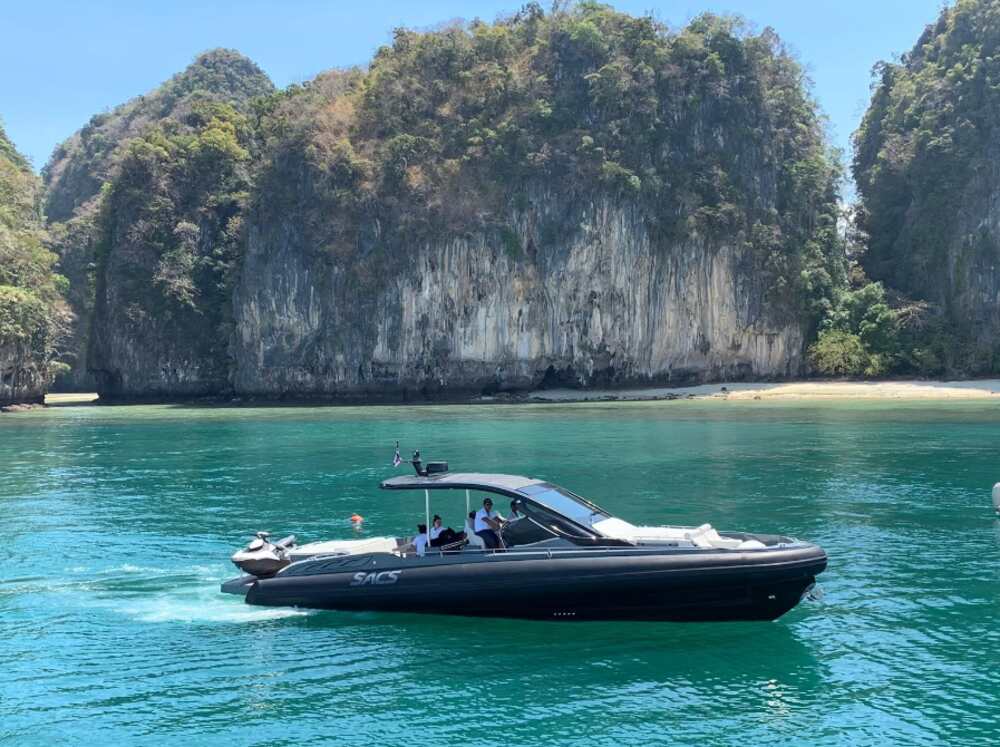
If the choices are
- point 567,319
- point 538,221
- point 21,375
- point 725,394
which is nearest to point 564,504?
point 725,394

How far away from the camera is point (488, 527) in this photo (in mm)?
13141

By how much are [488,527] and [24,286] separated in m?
60.7

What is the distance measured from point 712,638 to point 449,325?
172 ft

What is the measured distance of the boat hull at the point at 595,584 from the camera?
1212 centimetres

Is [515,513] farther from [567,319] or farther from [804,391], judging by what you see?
[567,319]

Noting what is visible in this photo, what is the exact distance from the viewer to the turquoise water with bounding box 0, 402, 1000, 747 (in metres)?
9.86

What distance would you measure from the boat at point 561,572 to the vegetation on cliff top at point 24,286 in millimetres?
53565

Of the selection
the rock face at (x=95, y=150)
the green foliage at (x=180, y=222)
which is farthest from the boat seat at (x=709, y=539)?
the rock face at (x=95, y=150)

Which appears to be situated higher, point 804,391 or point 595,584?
point 804,391

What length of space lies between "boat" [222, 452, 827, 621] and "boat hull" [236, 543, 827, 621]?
13 mm

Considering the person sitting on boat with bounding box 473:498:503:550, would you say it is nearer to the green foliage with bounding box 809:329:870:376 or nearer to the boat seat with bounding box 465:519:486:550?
the boat seat with bounding box 465:519:486:550

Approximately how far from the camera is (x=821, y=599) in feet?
44.7

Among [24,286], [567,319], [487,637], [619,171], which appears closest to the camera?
[487,637]

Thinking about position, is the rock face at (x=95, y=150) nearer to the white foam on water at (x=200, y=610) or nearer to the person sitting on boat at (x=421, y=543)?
the white foam on water at (x=200, y=610)
